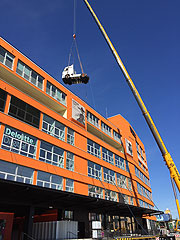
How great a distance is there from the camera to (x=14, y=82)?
2772 centimetres

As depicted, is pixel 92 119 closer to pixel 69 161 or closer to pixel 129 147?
pixel 69 161

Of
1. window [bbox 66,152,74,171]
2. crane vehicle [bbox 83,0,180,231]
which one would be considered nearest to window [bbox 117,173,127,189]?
window [bbox 66,152,74,171]

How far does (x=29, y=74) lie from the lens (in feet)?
95.6

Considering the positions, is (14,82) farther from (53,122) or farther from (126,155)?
(126,155)

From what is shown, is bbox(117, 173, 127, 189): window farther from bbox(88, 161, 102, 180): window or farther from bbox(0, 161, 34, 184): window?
bbox(0, 161, 34, 184): window

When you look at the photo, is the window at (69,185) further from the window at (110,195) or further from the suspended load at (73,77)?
the suspended load at (73,77)

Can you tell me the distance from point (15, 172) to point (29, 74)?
13770 mm

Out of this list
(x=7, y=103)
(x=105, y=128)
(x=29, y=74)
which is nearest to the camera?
(x=7, y=103)

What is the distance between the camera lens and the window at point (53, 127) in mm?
28630

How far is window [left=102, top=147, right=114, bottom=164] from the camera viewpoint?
40219 mm

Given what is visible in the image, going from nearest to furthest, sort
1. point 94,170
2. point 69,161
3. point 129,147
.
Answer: point 69,161, point 94,170, point 129,147

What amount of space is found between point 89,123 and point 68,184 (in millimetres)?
13696

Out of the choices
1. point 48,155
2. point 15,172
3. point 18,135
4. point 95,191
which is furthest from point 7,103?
point 95,191

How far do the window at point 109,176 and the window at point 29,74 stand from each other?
19239 mm
